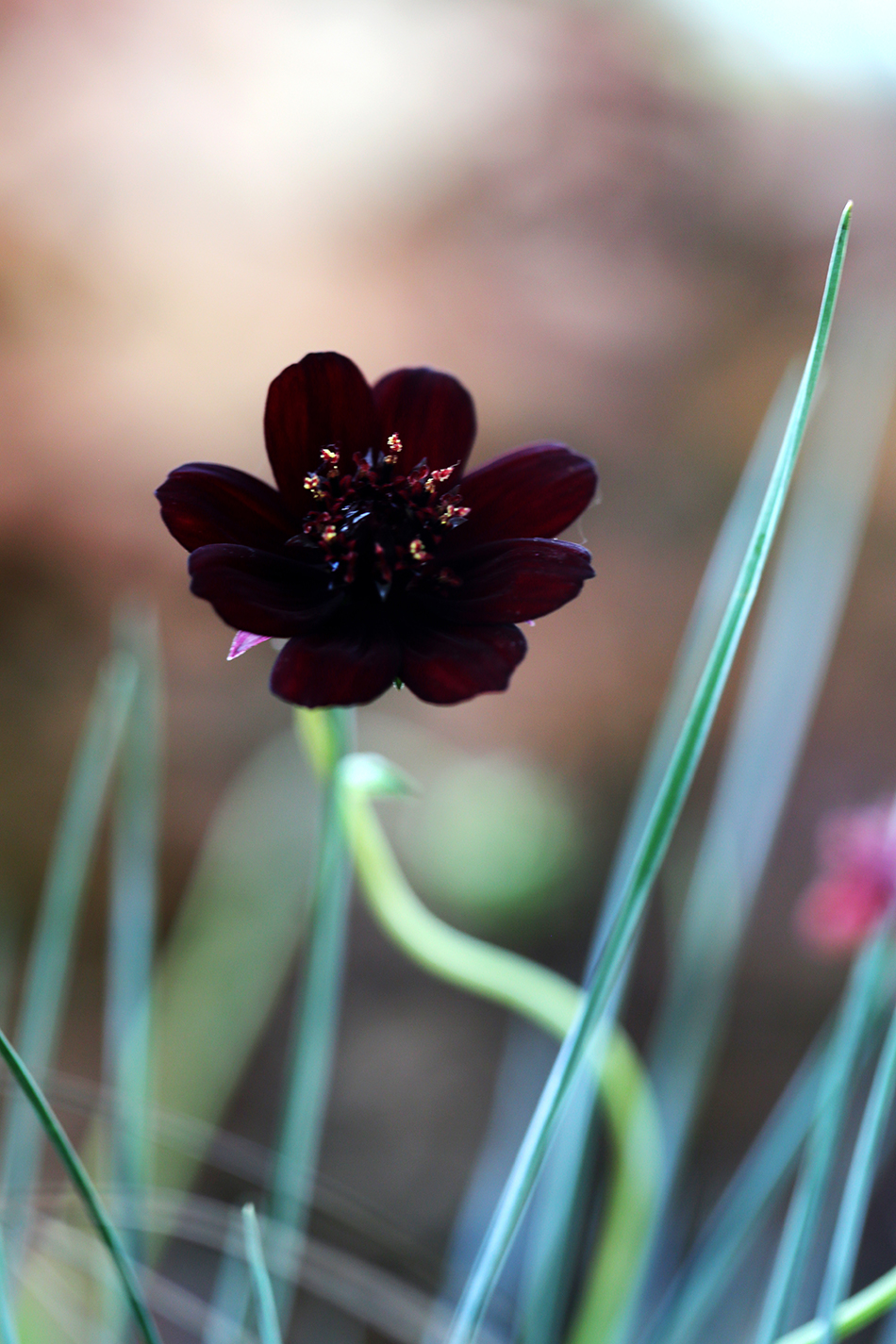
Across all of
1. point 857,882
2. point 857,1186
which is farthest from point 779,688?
point 857,1186

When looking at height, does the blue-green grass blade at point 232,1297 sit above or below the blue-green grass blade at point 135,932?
below

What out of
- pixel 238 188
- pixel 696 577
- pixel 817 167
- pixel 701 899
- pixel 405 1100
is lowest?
pixel 405 1100

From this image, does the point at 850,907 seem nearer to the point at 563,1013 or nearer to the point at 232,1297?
the point at 563,1013

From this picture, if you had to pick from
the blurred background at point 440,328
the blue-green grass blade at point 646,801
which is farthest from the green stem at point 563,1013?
the blurred background at point 440,328

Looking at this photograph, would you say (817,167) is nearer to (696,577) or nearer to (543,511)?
(696,577)

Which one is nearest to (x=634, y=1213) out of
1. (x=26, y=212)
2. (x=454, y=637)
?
(x=454, y=637)

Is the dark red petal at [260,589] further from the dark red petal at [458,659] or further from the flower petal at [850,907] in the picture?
the flower petal at [850,907]
